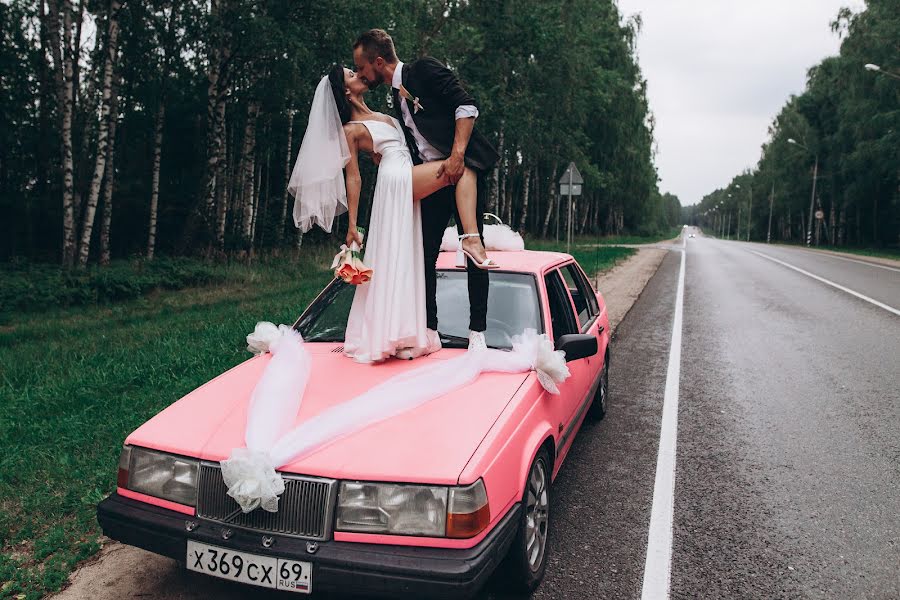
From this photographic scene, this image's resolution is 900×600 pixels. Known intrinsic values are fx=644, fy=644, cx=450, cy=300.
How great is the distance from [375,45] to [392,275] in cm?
119

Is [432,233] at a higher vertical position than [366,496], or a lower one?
higher

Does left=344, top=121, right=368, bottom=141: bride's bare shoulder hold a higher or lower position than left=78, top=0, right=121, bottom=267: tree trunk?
lower

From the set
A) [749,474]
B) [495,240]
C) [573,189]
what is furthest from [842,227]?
[495,240]

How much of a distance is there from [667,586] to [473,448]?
1.26 m

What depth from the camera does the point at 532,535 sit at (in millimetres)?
2906

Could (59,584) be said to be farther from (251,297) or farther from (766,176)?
(766,176)

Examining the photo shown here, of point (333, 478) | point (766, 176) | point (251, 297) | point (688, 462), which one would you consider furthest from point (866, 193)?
point (333, 478)

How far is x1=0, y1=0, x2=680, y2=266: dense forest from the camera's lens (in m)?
14.4

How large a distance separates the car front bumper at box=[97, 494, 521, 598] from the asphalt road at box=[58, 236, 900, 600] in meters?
0.52

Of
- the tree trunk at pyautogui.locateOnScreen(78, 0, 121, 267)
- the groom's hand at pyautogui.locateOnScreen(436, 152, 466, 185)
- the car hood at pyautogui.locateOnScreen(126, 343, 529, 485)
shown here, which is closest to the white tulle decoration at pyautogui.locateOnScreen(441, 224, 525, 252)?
the groom's hand at pyautogui.locateOnScreen(436, 152, 466, 185)

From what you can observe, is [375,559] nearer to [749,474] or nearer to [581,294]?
[749,474]

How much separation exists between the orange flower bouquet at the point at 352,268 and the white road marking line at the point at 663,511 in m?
2.00

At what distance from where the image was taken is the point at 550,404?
3375mm

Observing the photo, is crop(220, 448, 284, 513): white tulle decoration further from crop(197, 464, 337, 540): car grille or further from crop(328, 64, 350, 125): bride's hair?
crop(328, 64, 350, 125): bride's hair
